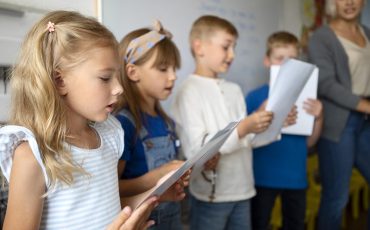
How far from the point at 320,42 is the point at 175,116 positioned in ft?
2.39

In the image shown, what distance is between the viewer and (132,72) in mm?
1067

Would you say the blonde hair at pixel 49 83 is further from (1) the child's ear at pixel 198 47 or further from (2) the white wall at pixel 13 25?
(1) the child's ear at pixel 198 47

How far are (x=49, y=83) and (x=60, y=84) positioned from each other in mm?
41

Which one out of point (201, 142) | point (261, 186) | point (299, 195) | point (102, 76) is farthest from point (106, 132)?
point (299, 195)

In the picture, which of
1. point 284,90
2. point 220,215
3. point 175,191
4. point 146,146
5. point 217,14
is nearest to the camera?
point 175,191

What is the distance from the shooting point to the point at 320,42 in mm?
1567

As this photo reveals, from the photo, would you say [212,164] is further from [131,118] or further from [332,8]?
[332,8]

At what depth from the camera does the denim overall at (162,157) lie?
3.30ft

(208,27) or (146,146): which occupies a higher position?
(208,27)

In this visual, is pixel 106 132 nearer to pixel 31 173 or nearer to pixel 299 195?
pixel 31 173

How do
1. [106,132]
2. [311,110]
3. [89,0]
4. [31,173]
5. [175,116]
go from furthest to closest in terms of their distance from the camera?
1. [311,110]
2. [175,116]
3. [89,0]
4. [106,132]
5. [31,173]

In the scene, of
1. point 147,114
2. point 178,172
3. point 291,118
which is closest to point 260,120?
point 291,118

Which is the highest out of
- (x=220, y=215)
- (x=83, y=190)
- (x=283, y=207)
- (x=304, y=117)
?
(x=83, y=190)

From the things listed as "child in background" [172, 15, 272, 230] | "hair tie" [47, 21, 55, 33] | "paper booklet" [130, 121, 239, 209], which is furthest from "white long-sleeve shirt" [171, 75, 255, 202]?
"hair tie" [47, 21, 55, 33]
